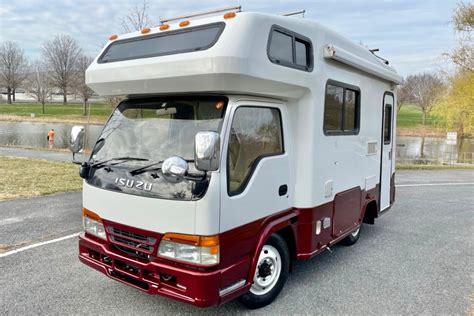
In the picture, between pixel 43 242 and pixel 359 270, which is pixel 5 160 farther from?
pixel 359 270

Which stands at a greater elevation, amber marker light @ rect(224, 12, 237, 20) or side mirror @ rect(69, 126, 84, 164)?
amber marker light @ rect(224, 12, 237, 20)

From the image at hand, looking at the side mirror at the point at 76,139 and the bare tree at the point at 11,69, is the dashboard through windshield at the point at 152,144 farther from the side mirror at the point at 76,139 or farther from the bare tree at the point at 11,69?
the bare tree at the point at 11,69

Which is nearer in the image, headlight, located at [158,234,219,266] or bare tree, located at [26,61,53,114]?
headlight, located at [158,234,219,266]

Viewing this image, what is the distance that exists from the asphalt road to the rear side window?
2517 mm

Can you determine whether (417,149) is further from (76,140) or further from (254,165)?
(76,140)

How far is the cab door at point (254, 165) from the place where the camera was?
327 centimetres

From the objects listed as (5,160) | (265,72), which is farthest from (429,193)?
(5,160)

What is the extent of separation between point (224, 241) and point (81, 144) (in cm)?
210

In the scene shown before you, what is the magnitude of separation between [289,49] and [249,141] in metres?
1.06

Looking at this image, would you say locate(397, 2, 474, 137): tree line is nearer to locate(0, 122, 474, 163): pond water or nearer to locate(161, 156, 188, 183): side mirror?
locate(0, 122, 474, 163): pond water

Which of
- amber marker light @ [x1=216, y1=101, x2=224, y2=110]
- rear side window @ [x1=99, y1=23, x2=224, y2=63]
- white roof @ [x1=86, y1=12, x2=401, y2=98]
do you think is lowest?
amber marker light @ [x1=216, y1=101, x2=224, y2=110]

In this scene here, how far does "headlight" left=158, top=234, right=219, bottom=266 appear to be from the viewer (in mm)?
3076

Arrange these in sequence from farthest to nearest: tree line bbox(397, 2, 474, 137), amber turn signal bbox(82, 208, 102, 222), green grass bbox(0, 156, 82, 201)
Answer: tree line bbox(397, 2, 474, 137), green grass bbox(0, 156, 82, 201), amber turn signal bbox(82, 208, 102, 222)

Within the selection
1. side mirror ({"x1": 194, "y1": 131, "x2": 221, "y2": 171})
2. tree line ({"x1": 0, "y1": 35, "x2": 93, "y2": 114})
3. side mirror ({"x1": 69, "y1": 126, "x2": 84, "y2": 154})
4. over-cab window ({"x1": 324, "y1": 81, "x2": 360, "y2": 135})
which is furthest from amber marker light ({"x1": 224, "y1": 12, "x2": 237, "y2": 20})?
tree line ({"x1": 0, "y1": 35, "x2": 93, "y2": 114})
